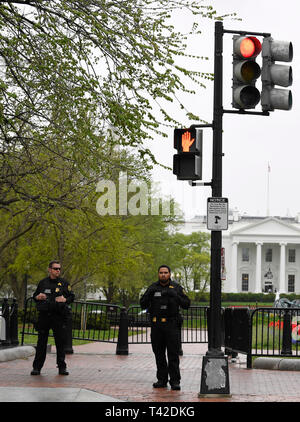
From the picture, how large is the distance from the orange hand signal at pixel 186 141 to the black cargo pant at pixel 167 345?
2.52 meters

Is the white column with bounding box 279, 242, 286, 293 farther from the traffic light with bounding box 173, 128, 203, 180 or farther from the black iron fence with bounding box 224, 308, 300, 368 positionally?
the traffic light with bounding box 173, 128, 203, 180

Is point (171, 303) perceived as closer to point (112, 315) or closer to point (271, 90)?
point (271, 90)

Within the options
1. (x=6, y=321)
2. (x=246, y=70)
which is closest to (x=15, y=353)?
(x=6, y=321)

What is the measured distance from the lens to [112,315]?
78.6 feet

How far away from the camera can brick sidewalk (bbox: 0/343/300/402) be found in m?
10.5

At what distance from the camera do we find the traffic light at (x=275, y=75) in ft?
32.2

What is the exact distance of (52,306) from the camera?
12117mm

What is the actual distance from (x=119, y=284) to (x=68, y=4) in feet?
122

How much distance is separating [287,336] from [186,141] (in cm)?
713

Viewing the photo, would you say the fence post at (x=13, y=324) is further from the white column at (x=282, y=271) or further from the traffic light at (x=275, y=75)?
the white column at (x=282, y=271)

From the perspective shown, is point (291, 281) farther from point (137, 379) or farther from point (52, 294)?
point (52, 294)

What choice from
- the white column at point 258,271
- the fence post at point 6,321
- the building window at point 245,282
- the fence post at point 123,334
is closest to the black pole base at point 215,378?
the fence post at point 6,321

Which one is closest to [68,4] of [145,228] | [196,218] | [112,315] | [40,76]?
[40,76]

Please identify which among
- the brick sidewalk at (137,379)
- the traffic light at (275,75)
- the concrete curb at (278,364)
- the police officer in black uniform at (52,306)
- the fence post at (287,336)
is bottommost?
the brick sidewalk at (137,379)
